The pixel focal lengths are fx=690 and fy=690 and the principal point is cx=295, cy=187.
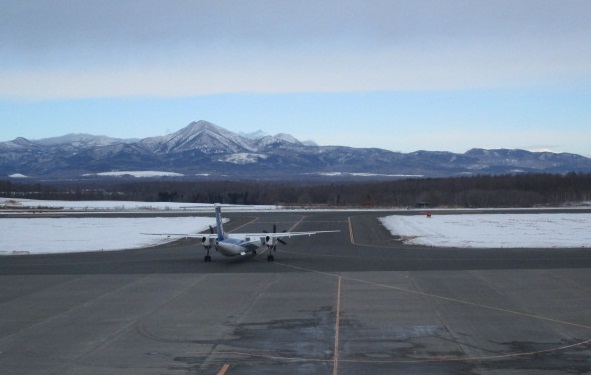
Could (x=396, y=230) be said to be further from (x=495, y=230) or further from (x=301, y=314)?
(x=301, y=314)

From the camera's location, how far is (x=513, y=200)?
122 m

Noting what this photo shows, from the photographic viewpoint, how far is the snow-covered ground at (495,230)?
179 feet

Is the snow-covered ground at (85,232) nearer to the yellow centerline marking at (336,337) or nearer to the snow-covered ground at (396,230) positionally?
the snow-covered ground at (396,230)

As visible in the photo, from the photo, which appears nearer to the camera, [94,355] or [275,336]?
[94,355]

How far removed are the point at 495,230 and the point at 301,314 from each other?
1660 inches

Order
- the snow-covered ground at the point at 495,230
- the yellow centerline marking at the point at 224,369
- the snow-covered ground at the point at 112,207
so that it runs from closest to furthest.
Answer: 1. the yellow centerline marking at the point at 224,369
2. the snow-covered ground at the point at 495,230
3. the snow-covered ground at the point at 112,207

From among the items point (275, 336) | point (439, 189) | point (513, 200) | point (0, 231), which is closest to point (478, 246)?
point (275, 336)

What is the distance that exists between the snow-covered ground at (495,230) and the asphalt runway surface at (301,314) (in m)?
6.75

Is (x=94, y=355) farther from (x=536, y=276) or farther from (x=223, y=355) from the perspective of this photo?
(x=536, y=276)

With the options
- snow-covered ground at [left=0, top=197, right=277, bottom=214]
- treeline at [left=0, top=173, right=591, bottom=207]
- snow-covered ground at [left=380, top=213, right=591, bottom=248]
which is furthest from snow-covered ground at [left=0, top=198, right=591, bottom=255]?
treeline at [left=0, top=173, right=591, bottom=207]

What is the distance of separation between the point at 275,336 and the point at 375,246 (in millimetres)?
30994

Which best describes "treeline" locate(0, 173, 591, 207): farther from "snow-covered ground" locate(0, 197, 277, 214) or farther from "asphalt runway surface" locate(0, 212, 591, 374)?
"asphalt runway surface" locate(0, 212, 591, 374)

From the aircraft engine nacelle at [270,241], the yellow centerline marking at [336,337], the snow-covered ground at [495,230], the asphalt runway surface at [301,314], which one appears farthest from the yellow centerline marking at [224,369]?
the snow-covered ground at [495,230]

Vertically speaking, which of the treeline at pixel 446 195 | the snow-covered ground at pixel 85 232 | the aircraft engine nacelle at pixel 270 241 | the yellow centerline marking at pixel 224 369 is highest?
the treeline at pixel 446 195
